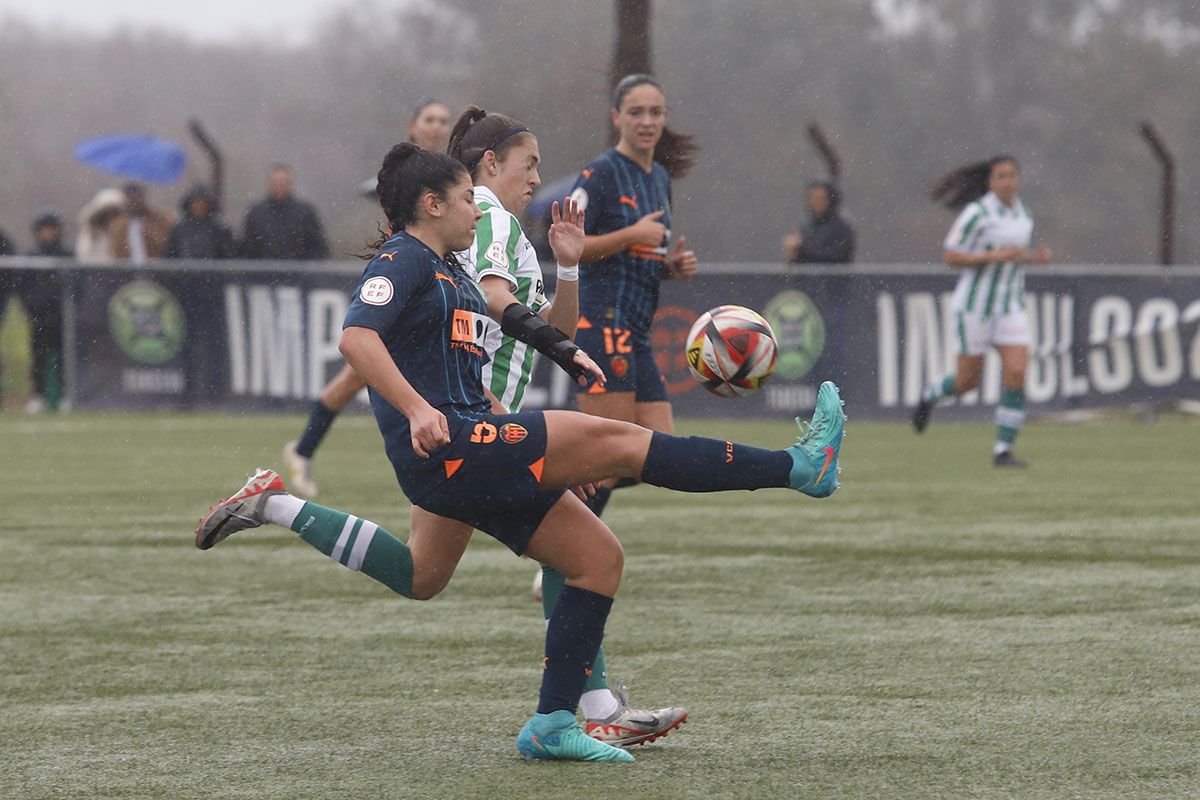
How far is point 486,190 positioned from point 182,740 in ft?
5.74

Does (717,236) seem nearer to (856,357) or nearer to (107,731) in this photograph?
(856,357)

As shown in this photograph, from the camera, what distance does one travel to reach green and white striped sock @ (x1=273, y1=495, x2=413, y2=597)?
17.1 ft

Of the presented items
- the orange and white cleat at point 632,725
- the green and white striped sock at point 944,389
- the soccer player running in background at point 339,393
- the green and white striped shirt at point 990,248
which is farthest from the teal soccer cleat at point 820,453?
the green and white striped sock at point 944,389

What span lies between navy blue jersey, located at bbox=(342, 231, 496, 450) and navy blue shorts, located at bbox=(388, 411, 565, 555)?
73mm

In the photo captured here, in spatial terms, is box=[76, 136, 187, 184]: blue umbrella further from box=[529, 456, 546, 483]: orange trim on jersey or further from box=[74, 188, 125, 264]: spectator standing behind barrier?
box=[529, 456, 546, 483]: orange trim on jersey

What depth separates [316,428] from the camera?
11062mm

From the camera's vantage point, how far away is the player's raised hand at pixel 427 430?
472 centimetres

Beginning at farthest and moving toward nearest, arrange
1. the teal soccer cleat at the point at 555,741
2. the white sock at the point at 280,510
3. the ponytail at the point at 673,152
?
the ponytail at the point at 673,152, the white sock at the point at 280,510, the teal soccer cleat at the point at 555,741

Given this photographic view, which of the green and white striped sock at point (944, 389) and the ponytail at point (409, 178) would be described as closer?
the ponytail at point (409, 178)

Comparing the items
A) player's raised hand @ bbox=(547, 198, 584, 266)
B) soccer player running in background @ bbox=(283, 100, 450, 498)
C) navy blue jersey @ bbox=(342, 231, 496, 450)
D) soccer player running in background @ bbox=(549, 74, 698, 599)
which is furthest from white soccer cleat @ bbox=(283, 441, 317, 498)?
navy blue jersey @ bbox=(342, 231, 496, 450)

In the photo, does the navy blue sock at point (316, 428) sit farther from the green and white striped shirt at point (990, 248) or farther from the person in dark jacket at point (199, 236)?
the person in dark jacket at point (199, 236)

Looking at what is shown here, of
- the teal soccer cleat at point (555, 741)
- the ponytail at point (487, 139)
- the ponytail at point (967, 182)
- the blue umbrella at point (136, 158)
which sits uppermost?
the blue umbrella at point (136, 158)

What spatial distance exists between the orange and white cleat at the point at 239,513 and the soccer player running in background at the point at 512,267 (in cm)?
41

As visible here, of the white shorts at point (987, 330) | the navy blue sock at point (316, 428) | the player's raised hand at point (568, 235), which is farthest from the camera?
the white shorts at point (987, 330)
